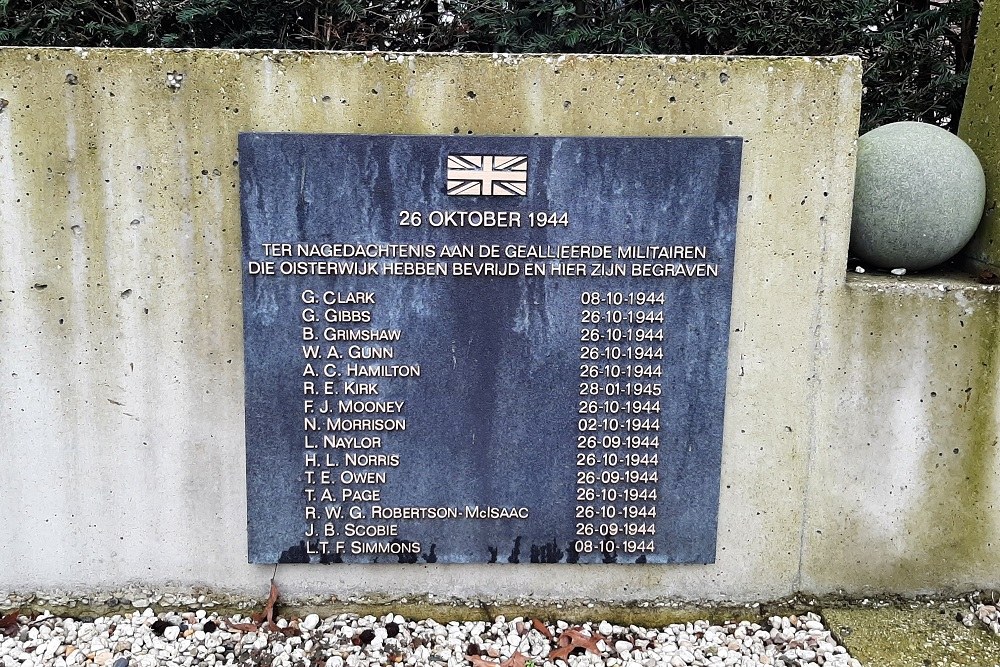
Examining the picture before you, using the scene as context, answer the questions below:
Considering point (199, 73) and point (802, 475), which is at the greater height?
point (199, 73)

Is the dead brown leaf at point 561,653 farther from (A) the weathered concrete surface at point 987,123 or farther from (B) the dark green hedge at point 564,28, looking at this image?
(B) the dark green hedge at point 564,28

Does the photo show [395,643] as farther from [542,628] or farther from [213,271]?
[213,271]

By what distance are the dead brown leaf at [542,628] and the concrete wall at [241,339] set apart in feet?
0.37

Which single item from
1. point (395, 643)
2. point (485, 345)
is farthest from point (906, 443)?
point (395, 643)

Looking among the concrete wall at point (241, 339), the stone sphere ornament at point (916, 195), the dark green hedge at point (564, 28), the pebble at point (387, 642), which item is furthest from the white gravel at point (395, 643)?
the dark green hedge at point (564, 28)

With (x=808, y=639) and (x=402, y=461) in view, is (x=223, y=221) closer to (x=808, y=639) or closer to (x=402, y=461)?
(x=402, y=461)

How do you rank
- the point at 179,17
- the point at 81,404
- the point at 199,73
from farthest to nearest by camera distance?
1. the point at 179,17
2. the point at 81,404
3. the point at 199,73

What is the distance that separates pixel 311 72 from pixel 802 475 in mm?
2536

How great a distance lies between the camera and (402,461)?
2.84 m

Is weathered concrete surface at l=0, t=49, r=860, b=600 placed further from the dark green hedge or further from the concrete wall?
the dark green hedge

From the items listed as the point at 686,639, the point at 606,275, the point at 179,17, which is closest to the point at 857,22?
the point at 606,275

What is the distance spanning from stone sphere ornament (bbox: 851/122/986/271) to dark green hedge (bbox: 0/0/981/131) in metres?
1.00

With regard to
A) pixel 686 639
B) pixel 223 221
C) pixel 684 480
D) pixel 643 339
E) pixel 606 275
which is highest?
pixel 223 221

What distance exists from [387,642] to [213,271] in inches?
63.9
